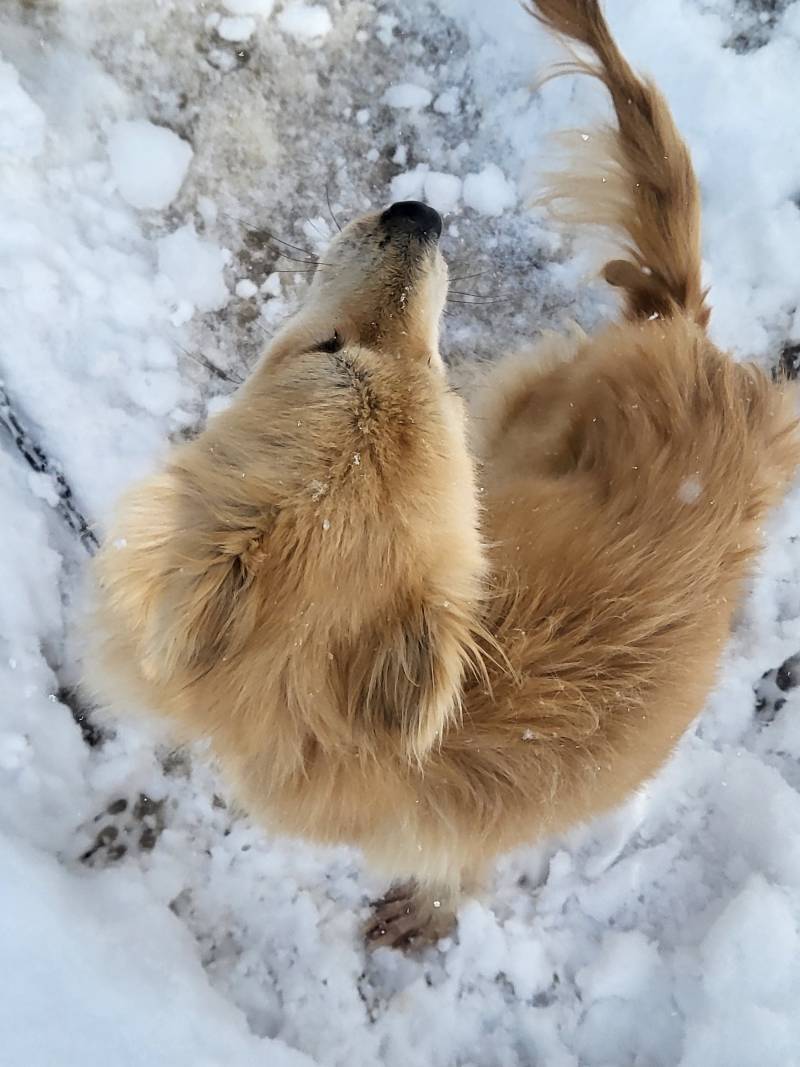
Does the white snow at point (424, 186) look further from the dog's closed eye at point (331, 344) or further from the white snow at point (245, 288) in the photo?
the dog's closed eye at point (331, 344)

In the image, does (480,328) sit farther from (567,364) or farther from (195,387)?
(195,387)

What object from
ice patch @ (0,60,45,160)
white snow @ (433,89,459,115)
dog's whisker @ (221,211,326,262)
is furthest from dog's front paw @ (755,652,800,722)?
ice patch @ (0,60,45,160)

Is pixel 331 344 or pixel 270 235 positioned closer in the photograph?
pixel 331 344

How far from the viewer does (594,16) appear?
2.41 m

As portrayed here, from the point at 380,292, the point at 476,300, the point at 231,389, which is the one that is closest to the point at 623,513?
the point at 380,292

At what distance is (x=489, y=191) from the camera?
328cm

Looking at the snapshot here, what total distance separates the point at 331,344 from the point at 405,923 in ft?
7.20

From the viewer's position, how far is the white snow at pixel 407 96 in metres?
3.24

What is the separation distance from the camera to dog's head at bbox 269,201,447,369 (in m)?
1.97

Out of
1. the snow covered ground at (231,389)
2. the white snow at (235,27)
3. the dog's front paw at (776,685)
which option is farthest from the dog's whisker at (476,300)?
the dog's front paw at (776,685)

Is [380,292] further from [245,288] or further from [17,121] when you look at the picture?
[17,121]

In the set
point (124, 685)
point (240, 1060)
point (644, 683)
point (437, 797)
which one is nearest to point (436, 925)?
point (240, 1060)

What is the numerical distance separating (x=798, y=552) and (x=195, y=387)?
104 inches

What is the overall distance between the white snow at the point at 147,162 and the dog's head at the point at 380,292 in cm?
110
